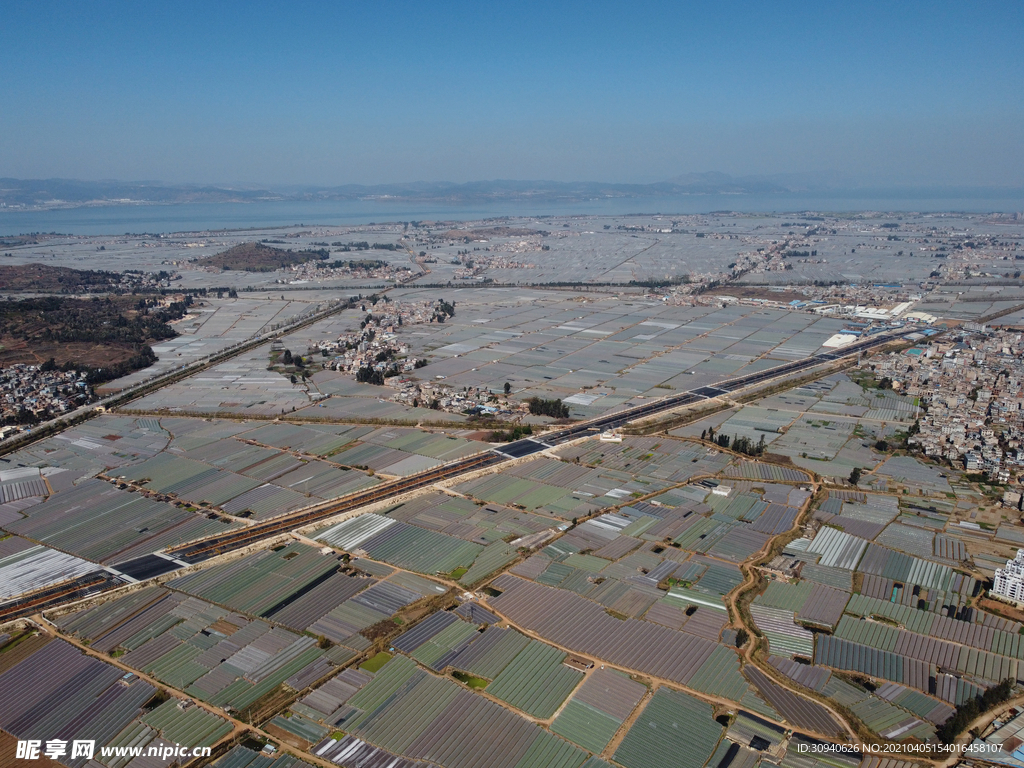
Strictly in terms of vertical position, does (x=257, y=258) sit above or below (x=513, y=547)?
above

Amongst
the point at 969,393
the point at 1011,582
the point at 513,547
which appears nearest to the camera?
the point at 1011,582

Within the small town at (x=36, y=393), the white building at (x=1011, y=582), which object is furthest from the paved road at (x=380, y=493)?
the small town at (x=36, y=393)

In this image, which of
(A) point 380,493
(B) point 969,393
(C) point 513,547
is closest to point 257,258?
(A) point 380,493

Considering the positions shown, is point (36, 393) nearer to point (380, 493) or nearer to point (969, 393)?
point (380, 493)

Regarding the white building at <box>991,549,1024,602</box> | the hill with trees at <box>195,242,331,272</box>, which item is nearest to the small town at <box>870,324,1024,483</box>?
the white building at <box>991,549,1024,602</box>

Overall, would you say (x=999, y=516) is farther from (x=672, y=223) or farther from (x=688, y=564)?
(x=672, y=223)

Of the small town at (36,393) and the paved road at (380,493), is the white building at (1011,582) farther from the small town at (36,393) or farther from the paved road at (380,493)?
the small town at (36,393)

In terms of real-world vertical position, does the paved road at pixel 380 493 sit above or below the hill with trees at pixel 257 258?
below

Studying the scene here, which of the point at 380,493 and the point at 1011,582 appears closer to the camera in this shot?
the point at 1011,582

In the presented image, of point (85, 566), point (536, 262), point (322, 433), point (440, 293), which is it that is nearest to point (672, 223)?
point (536, 262)
